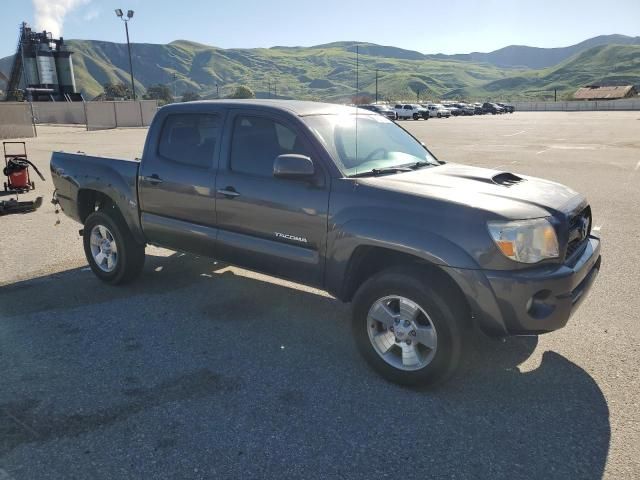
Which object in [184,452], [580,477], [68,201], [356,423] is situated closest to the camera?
[580,477]

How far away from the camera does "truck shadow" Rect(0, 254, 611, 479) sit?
2.95 metres

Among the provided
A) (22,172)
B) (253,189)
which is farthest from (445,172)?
(22,172)

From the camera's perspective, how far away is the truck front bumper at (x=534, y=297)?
326 centimetres

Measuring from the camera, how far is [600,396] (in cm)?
354

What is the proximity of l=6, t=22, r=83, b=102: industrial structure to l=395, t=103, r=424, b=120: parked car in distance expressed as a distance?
5474 centimetres

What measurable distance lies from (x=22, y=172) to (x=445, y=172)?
10309 mm

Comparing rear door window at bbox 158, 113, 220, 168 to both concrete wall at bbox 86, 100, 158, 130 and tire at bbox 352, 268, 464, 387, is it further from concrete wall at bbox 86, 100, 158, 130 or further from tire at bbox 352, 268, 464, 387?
concrete wall at bbox 86, 100, 158, 130

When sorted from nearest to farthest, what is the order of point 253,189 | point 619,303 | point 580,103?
point 253,189
point 619,303
point 580,103

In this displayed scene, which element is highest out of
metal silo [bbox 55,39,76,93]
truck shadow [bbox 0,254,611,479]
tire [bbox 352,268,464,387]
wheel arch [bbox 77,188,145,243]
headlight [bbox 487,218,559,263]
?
metal silo [bbox 55,39,76,93]

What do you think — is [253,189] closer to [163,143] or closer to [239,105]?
[239,105]

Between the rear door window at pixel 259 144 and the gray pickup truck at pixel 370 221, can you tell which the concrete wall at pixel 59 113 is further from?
the rear door window at pixel 259 144

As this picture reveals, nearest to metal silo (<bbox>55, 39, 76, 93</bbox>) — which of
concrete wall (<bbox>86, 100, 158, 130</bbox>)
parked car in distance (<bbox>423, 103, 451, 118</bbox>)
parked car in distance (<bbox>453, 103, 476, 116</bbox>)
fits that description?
concrete wall (<bbox>86, 100, 158, 130</bbox>)

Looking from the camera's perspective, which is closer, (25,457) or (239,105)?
(25,457)

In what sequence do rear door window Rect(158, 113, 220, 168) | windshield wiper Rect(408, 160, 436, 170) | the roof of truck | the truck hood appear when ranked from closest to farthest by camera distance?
the truck hood < the roof of truck < windshield wiper Rect(408, 160, 436, 170) < rear door window Rect(158, 113, 220, 168)
